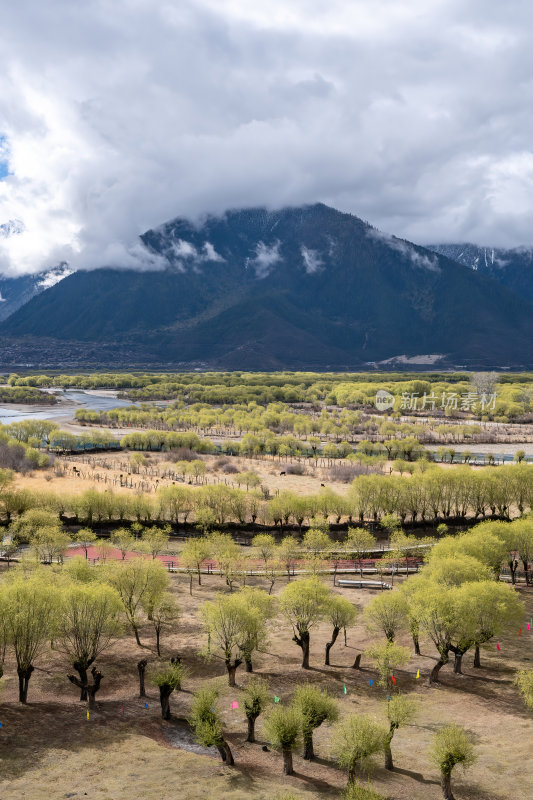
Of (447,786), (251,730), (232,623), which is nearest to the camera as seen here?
(447,786)

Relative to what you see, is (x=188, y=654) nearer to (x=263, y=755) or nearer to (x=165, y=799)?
(x=263, y=755)

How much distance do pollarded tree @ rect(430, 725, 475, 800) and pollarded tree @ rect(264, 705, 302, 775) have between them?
24.8 feet

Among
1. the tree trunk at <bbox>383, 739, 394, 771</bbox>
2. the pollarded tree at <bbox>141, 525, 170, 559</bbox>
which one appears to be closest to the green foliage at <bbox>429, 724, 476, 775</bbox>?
the tree trunk at <bbox>383, 739, 394, 771</bbox>

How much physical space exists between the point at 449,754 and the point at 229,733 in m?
14.8

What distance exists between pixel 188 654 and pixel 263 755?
54.6ft

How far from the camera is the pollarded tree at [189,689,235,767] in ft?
112

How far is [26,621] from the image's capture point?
136 ft

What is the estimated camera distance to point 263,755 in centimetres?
3612

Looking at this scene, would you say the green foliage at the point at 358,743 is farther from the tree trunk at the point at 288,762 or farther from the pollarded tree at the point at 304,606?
the pollarded tree at the point at 304,606

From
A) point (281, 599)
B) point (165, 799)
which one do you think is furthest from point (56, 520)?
point (165, 799)

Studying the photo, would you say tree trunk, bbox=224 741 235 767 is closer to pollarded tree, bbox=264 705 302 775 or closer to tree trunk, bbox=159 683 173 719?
pollarded tree, bbox=264 705 302 775

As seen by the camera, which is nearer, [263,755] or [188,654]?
[263,755]

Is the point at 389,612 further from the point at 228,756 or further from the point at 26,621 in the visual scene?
the point at 26,621

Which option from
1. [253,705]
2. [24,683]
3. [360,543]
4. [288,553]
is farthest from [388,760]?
[360,543]
